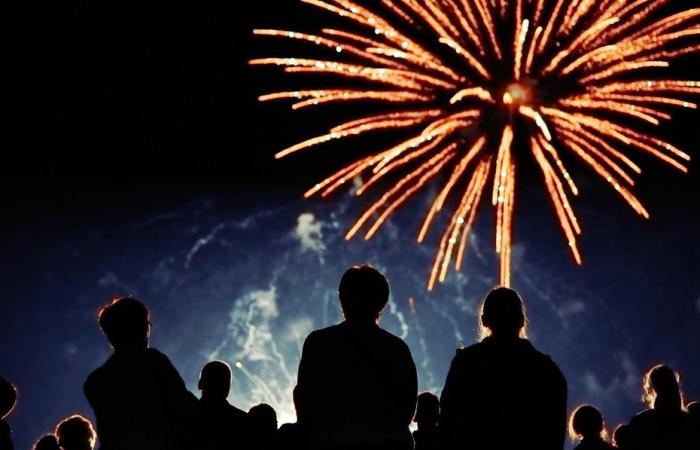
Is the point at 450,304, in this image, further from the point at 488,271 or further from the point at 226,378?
the point at 226,378

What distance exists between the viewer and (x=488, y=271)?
2341cm

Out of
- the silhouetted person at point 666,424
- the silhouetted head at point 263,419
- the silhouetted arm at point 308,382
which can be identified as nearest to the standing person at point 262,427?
the silhouetted head at point 263,419

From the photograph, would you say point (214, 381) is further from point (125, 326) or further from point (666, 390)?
point (666, 390)

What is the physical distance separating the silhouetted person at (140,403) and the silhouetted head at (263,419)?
973 mm

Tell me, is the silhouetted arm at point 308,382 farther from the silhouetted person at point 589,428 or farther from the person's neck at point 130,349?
the silhouetted person at point 589,428

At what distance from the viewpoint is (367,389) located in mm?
3443

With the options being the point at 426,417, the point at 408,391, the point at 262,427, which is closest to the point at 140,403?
the point at 408,391

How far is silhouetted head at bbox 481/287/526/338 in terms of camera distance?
11.7ft

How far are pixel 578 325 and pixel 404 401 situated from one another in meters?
19.9

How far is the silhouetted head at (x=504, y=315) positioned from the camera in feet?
11.7

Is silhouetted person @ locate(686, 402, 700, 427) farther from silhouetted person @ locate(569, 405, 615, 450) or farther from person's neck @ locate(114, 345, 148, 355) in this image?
person's neck @ locate(114, 345, 148, 355)

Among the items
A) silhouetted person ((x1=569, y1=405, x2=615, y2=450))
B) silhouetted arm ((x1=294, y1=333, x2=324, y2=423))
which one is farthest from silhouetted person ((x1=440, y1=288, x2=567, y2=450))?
silhouetted person ((x1=569, y1=405, x2=615, y2=450))

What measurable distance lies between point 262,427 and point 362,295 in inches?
58.7

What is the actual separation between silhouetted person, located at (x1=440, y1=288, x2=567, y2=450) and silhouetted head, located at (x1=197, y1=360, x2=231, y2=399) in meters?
1.42
